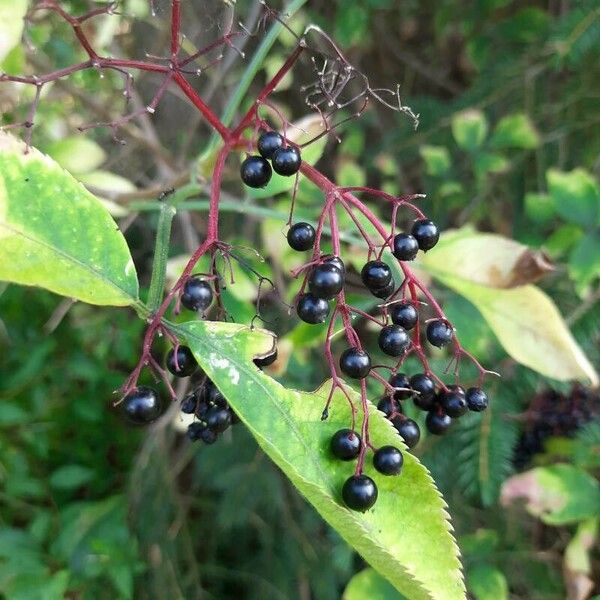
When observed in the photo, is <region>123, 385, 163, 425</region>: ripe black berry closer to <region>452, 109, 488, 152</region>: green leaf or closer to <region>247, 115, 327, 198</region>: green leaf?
<region>247, 115, 327, 198</region>: green leaf

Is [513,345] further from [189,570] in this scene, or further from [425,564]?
[189,570]

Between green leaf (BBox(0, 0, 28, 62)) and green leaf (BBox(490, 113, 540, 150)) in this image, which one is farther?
green leaf (BBox(490, 113, 540, 150))

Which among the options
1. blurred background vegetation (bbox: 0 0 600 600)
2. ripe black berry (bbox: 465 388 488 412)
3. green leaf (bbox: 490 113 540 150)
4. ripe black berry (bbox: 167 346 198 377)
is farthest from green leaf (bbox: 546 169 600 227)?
ripe black berry (bbox: 167 346 198 377)

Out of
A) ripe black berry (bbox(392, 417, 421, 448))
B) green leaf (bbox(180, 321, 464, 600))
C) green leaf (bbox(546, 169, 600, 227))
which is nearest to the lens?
green leaf (bbox(180, 321, 464, 600))

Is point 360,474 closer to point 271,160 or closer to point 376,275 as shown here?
point 376,275

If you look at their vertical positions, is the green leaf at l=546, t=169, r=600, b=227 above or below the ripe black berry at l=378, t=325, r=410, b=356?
above

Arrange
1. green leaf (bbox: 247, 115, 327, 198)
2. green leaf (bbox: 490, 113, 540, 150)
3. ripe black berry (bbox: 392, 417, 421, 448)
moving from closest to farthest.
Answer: ripe black berry (bbox: 392, 417, 421, 448), green leaf (bbox: 247, 115, 327, 198), green leaf (bbox: 490, 113, 540, 150)
